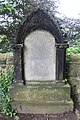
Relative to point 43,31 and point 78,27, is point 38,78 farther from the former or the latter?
point 78,27

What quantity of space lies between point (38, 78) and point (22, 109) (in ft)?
2.15

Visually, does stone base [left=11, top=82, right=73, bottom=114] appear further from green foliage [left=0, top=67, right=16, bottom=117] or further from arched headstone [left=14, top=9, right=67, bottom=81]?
arched headstone [left=14, top=9, right=67, bottom=81]

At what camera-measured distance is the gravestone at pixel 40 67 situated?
3186 mm

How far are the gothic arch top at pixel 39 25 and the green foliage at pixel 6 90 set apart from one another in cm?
73

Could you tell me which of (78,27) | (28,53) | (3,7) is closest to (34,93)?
(28,53)

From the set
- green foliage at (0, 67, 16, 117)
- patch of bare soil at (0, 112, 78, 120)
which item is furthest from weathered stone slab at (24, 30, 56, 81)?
patch of bare soil at (0, 112, 78, 120)

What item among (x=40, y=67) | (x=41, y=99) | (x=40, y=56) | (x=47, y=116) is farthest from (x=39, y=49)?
(x=47, y=116)

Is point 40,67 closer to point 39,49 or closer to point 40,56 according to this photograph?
point 40,56

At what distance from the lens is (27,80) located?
3.46 meters

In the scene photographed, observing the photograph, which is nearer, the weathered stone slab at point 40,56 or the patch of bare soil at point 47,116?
the patch of bare soil at point 47,116

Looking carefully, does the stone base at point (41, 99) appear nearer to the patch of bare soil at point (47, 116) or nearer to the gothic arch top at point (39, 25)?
the patch of bare soil at point (47, 116)

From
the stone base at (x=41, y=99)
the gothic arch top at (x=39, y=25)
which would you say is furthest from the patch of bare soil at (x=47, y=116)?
the gothic arch top at (x=39, y=25)

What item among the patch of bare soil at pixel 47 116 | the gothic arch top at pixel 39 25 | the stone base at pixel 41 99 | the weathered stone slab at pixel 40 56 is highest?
the gothic arch top at pixel 39 25

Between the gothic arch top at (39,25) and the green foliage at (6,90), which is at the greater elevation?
the gothic arch top at (39,25)
